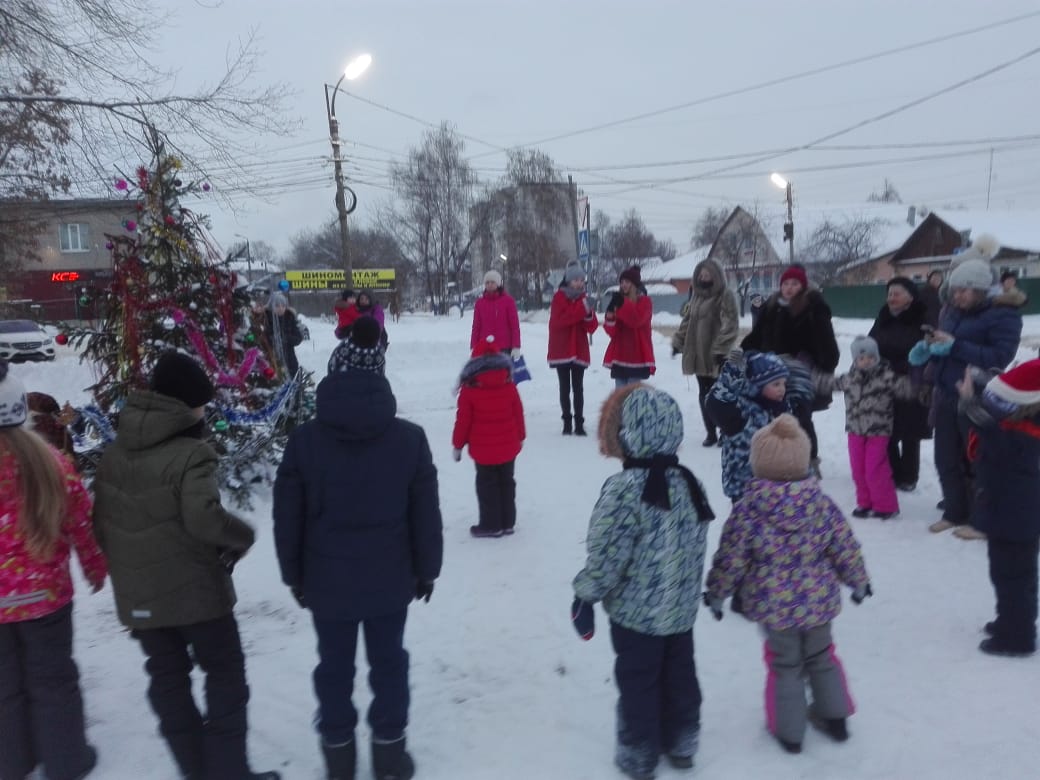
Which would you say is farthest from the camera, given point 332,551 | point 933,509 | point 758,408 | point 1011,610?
point 933,509

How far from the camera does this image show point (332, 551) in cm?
315

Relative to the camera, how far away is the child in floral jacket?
10.3 feet

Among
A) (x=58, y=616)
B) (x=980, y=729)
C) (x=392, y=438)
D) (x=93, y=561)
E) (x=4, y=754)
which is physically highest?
(x=392, y=438)

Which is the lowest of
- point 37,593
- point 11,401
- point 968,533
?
point 968,533

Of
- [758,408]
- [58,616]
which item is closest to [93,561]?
[58,616]

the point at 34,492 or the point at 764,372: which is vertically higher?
the point at 764,372

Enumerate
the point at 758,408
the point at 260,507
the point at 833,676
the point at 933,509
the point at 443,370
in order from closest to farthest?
the point at 833,676 < the point at 758,408 < the point at 933,509 < the point at 260,507 < the point at 443,370

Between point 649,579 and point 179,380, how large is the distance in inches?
78.7

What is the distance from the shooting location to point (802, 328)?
22.1ft

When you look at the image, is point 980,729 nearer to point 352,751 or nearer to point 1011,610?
point 1011,610

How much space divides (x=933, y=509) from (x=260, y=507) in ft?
18.6

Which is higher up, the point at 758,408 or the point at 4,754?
the point at 758,408

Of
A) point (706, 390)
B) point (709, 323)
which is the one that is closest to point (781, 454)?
point (709, 323)

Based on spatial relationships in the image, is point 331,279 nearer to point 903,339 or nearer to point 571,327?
point 571,327
